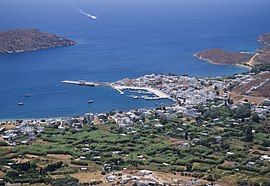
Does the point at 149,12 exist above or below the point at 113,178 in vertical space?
above

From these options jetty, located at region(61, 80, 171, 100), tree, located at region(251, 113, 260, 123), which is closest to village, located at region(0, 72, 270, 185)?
tree, located at region(251, 113, 260, 123)

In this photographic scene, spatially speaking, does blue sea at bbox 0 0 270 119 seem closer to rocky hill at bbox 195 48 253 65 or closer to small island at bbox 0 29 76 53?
→ rocky hill at bbox 195 48 253 65

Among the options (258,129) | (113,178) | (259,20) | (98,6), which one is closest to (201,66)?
(258,129)

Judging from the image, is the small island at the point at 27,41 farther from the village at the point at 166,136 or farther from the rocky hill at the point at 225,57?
the village at the point at 166,136

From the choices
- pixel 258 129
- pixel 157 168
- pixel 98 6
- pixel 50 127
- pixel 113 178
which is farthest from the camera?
pixel 98 6

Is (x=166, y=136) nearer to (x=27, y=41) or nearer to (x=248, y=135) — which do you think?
(x=248, y=135)

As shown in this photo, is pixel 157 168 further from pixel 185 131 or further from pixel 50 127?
pixel 50 127

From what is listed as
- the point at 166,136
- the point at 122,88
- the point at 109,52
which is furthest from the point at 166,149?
the point at 109,52
